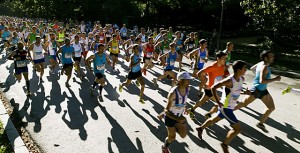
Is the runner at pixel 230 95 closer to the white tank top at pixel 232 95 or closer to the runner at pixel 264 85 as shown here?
the white tank top at pixel 232 95

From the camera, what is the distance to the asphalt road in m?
6.23

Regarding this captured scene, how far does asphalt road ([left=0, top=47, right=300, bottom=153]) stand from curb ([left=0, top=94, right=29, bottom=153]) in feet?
1.10

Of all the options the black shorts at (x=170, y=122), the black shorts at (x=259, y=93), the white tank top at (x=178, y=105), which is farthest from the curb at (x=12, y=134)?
the black shorts at (x=259, y=93)

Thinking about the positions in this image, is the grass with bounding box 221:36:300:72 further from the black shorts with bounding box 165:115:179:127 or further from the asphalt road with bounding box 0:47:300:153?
the black shorts with bounding box 165:115:179:127

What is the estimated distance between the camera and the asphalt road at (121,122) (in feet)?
20.5

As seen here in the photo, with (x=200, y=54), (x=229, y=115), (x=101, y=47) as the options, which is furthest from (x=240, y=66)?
(x=101, y=47)

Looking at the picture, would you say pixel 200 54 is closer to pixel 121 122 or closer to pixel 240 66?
pixel 121 122

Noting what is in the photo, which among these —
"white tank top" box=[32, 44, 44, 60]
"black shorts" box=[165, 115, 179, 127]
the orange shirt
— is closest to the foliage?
the orange shirt

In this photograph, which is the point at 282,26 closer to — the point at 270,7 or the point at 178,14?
the point at 270,7

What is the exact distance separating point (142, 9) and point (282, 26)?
22.6 metres

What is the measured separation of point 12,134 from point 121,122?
2357 mm

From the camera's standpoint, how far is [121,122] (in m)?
7.46

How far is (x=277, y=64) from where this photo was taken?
17.5 m

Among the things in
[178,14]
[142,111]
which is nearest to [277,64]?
[142,111]
